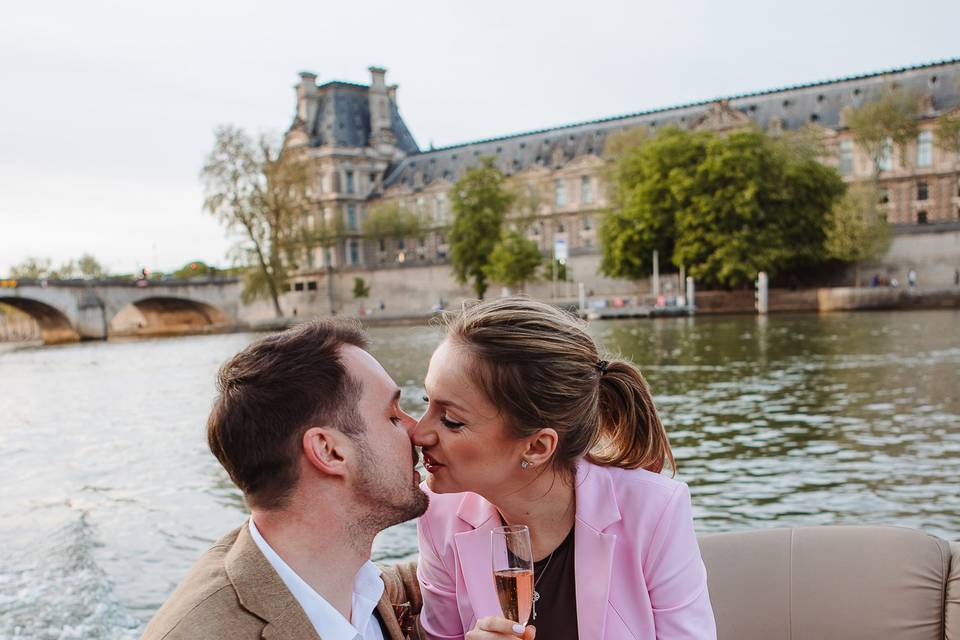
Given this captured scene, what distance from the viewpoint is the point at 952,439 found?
9.70m

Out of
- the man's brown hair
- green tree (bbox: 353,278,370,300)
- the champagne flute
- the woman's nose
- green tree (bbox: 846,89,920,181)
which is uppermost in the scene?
green tree (bbox: 846,89,920,181)

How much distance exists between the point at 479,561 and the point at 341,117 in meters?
74.9

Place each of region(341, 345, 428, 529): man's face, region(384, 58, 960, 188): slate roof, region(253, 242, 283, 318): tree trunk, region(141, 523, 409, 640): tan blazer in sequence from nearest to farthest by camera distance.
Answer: region(141, 523, 409, 640): tan blazer, region(341, 345, 428, 529): man's face, region(253, 242, 283, 318): tree trunk, region(384, 58, 960, 188): slate roof

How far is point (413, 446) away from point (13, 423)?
15.6 meters

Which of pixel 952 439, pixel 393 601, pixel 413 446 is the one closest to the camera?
pixel 413 446

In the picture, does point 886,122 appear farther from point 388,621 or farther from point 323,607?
point 323,607

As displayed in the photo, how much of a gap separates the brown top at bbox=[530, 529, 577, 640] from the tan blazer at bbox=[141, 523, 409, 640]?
69 centimetres

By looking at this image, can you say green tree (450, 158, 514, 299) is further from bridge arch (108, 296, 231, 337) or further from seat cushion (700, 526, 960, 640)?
seat cushion (700, 526, 960, 640)

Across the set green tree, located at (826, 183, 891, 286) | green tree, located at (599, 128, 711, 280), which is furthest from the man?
green tree, located at (826, 183, 891, 286)

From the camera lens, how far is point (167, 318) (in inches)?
2511

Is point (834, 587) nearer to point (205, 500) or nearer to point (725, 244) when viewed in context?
point (205, 500)

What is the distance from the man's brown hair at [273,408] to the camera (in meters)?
1.78

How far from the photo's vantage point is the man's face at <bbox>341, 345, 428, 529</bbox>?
1.91 meters

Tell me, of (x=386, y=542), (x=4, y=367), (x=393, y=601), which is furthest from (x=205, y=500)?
(x=4, y=367)
